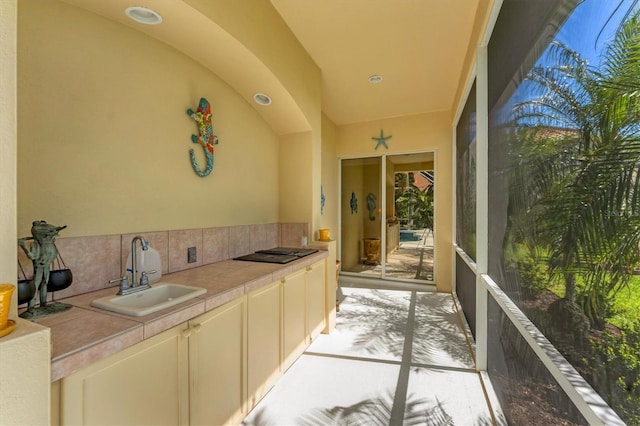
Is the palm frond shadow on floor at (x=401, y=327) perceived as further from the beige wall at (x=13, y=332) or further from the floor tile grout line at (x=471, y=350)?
the beige wall at (x=13, y=332)

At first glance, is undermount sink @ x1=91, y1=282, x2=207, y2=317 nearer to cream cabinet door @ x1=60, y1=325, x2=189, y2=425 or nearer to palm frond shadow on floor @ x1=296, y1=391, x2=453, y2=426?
cream cabinet door @ x1=60, y1=325, x2=189, y2=425

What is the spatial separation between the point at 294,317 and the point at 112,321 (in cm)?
152

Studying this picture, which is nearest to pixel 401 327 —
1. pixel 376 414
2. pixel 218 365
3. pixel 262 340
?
pixel 376 414

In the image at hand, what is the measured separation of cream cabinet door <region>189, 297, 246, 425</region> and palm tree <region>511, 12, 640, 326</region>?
162 centimetres

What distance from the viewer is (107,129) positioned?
65.6 inches

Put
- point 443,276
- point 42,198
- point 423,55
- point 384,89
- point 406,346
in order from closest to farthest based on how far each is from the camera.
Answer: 1. point 42,198
2. point 406,346
3. point 423,55
4. point 384,89
5. point 443,276

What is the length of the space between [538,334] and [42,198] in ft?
8.08

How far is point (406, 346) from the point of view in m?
2.83

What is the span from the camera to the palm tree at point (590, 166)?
76cm

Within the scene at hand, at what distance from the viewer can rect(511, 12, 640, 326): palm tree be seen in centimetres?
76

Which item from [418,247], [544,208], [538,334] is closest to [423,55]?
[544,208]

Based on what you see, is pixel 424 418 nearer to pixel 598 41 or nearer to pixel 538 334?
pixel 538 334

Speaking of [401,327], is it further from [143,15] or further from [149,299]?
[143,15]

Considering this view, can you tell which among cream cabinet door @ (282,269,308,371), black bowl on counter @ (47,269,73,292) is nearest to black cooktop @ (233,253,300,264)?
cream cabinet door @ (282,269,308,371)
